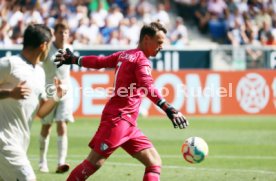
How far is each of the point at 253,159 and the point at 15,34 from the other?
1259 centimetres

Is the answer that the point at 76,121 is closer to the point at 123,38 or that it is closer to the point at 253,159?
the point at 123,38

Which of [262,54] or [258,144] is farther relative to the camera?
[262,54]

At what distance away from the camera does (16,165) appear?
7.93 metres

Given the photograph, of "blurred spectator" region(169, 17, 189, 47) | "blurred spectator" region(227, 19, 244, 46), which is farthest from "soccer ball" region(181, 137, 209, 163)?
"blurred spectator" region(227, 19, 244, 46)

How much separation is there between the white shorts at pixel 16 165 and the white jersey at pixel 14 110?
2cm

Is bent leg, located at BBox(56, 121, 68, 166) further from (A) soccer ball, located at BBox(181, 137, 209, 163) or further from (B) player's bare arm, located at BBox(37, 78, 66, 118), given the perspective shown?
(B) player's bare arm, located at BBox(37, 78, 66, 118)

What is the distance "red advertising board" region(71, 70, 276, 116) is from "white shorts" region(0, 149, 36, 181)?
14817 millimetres

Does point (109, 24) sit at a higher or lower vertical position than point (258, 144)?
higher

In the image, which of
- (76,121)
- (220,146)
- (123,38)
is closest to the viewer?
(220,146)

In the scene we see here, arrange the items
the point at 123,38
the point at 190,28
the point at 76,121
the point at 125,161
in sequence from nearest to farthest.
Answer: the point at 125,161 < the point at 76,121 < the point at 123,38 < the point at 190,28

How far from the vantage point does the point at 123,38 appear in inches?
1037

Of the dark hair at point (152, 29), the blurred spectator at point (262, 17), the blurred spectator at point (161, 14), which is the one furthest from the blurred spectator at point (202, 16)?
the dark hair at point (152, 29)

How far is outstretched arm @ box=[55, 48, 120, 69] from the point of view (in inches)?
377

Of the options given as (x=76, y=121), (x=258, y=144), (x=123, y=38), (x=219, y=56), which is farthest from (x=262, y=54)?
(x=258, y=144)
